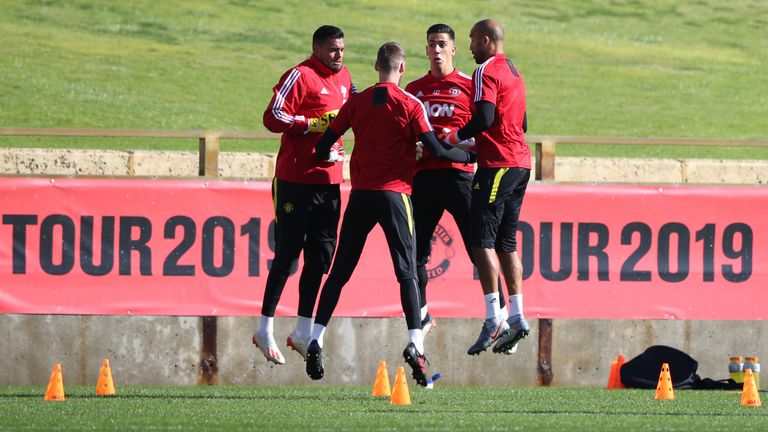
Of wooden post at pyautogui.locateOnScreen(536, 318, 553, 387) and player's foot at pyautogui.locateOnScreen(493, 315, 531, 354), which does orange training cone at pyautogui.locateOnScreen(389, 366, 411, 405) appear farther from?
wooden post at pyautogui.locateOnScreen(536, 318, 553, 387)

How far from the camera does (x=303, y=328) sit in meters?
11.0

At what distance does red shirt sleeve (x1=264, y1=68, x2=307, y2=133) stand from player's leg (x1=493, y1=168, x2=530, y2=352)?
1.59 meters

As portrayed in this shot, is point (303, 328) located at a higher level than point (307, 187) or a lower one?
lower

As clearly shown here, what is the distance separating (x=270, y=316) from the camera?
11.1 meters

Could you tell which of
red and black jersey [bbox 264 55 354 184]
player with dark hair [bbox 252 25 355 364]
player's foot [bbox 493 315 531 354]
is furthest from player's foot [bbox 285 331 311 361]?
player's foot [bbox 493 315 531 354]

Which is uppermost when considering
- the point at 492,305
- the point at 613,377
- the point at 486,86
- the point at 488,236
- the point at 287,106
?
the point at 486,86

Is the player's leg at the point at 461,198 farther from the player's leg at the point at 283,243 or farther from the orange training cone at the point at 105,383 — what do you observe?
the orange training cone at the point at 105,383

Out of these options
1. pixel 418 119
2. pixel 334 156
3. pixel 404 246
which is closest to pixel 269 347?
pixel 404 246

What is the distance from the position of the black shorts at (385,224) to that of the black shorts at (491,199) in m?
0.65

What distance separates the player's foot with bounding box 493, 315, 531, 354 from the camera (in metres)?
10.9

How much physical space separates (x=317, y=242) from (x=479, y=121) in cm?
154

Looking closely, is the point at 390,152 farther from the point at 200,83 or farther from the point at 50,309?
the point at 200,83

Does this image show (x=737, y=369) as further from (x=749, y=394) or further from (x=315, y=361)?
(x=315, y=361)

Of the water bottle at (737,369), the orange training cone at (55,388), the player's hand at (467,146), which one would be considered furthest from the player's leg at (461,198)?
the orange training cone at (55,388)
